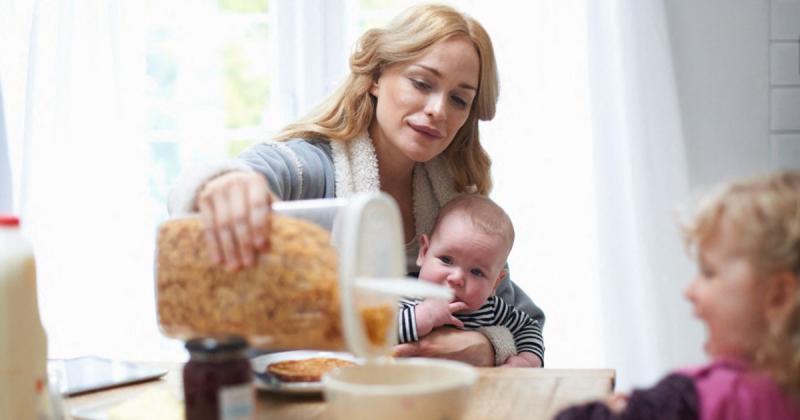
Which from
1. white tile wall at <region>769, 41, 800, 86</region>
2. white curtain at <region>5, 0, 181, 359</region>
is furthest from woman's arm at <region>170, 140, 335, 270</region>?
white tile wall at <region>769, 41, 800, 86</region>

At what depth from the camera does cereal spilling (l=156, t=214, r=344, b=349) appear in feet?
2.93

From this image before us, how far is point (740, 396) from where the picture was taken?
0.74 metres

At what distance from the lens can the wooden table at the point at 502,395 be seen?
3.42 ft

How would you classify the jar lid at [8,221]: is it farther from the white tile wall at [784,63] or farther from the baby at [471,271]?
the white tile wall at [784,63]

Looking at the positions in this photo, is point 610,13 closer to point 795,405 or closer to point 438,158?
point 438,158

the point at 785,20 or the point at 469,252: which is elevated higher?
the point at 785,20

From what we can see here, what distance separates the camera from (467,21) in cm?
177

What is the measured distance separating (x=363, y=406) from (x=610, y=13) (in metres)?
1.86

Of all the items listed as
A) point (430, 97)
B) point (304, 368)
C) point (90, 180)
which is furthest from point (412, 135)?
point (90, 180)

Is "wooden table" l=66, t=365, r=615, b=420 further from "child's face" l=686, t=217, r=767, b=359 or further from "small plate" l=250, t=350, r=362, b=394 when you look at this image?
"child's face" l=686, t=217, r=767, b=359

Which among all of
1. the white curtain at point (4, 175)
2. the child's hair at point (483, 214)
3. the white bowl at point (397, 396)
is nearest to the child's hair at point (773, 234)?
the white bowl at point (397, 396)

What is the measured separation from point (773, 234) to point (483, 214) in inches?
38.1

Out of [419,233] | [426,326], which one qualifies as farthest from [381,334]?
[419,233]

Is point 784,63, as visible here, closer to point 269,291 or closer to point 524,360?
point 524,360
